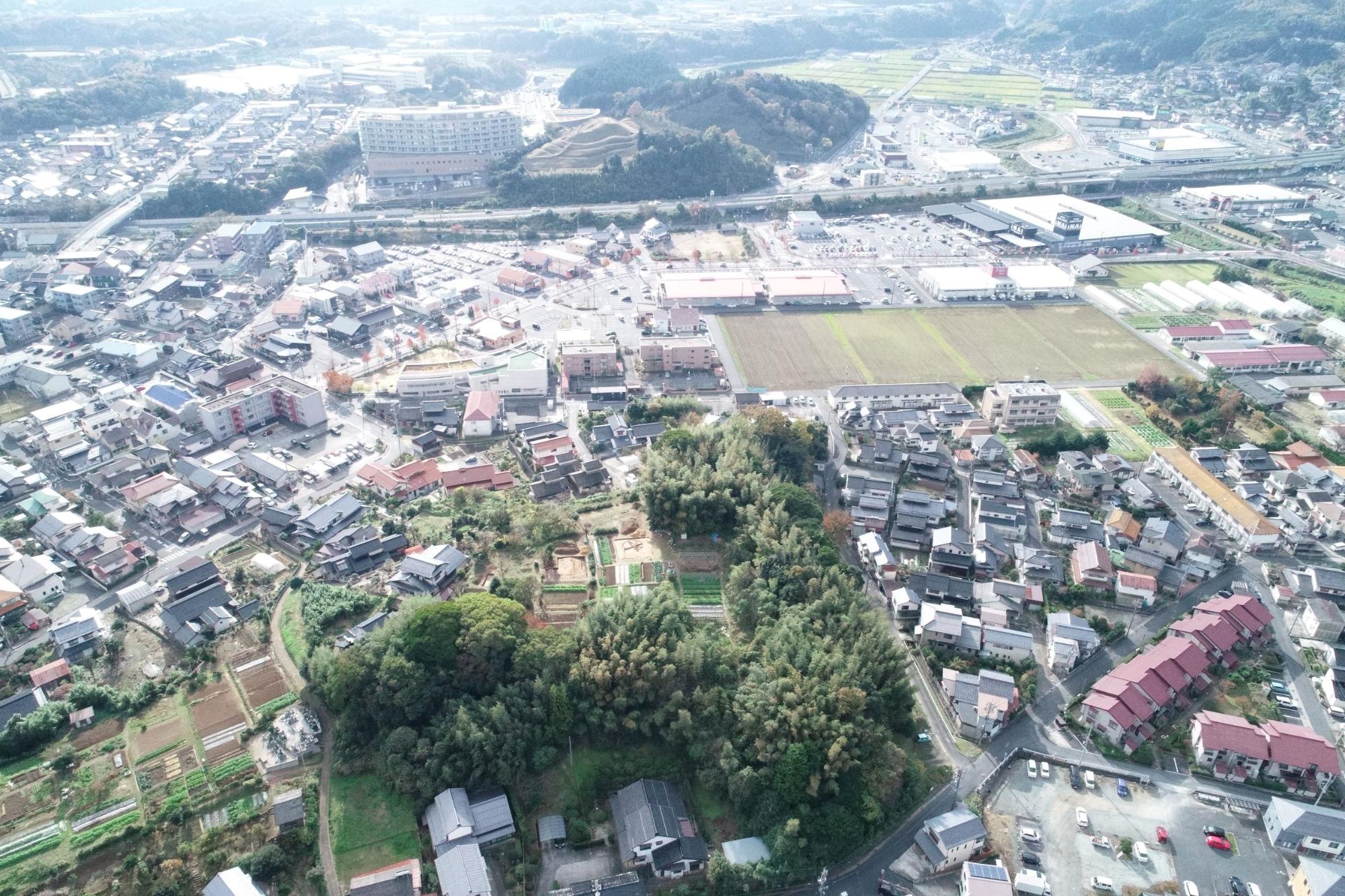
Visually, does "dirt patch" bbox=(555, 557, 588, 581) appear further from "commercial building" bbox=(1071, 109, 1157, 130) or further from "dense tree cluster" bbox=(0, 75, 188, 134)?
"commercial building" bbox=(1071, 109, 1157, 130)

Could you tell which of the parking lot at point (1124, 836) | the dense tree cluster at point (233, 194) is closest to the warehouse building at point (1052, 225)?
the parking lot at point (1124, 836)

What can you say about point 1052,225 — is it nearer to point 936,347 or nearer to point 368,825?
point 936,347

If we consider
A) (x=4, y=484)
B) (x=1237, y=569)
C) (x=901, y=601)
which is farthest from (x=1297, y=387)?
(x=4, y=484)

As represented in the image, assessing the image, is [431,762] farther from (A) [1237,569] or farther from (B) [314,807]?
(A) [1237,569]

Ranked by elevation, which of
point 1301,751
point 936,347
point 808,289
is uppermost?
point 808,289

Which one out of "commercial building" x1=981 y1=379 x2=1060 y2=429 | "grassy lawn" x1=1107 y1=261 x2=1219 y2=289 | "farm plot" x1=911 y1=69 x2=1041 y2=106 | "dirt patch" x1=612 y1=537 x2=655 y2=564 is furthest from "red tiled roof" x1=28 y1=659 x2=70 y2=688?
"farm plot" x1=911 y1=69 x2=1041 y2=106

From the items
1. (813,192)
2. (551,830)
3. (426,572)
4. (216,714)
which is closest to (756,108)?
(813,192)
